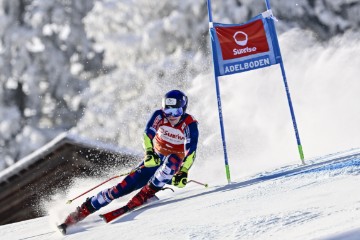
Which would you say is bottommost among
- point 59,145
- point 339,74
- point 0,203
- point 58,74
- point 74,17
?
point 0,203

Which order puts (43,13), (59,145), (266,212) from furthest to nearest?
(43,13), (59,145), (266,212)

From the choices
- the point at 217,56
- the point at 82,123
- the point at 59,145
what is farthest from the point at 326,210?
the point at 82,123

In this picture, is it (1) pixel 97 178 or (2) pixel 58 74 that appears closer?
(1) pixel 97 178

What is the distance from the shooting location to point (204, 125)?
21469 mm

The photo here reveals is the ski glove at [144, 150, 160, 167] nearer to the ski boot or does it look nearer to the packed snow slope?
the ski boot

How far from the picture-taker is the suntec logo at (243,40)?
8.02 meters

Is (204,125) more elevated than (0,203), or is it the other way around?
(204,125)

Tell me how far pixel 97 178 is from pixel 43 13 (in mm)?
17153

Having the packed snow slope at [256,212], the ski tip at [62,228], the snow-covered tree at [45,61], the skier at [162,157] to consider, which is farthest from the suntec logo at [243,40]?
the snow-covered tree at [45,61]

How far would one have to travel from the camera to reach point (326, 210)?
15.8ft

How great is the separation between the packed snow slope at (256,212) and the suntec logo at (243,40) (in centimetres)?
152

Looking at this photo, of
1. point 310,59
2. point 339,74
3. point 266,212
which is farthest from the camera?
point 310,59

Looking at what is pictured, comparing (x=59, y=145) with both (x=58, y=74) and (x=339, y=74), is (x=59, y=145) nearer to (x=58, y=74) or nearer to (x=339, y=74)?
(x=339, y=74)

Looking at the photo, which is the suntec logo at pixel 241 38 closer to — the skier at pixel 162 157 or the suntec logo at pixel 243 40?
the suntec logo at pixel 243 40
